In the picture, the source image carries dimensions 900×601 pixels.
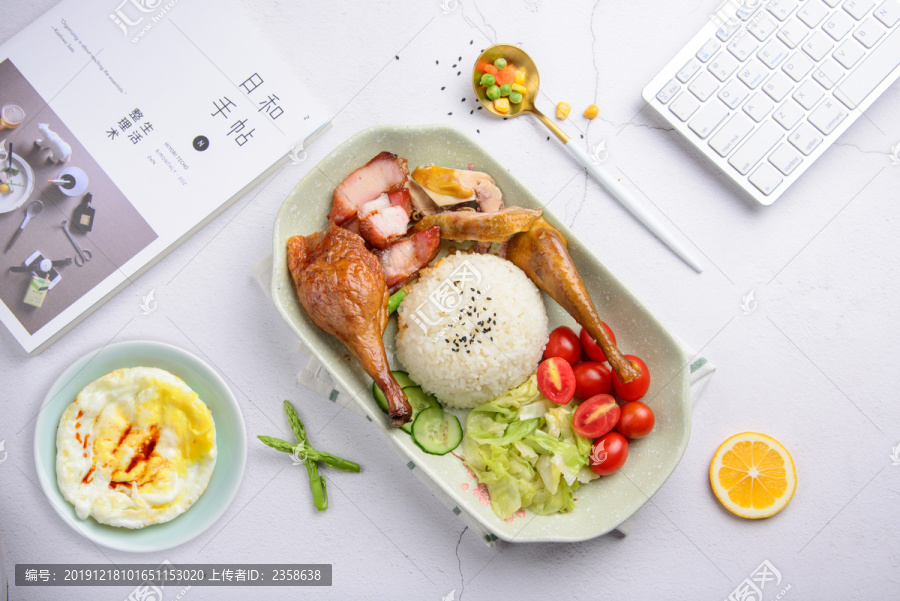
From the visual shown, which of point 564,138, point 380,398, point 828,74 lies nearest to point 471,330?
point 380,398

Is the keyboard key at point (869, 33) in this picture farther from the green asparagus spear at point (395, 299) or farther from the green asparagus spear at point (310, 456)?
the green asparagus spear at point (310, 456)

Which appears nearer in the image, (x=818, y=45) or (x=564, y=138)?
(x=818, y=45)

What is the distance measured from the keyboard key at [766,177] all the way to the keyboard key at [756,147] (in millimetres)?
39

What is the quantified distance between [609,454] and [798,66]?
6.53 ft

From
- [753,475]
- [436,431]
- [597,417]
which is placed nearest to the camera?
[597,417]

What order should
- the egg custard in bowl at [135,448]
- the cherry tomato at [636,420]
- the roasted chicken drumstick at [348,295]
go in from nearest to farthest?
the roasted chicken drumstick at [348,295], the cherry tomato at [636,420], the egg custard in bowl at [135,448]

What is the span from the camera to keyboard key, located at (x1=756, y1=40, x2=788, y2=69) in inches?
103

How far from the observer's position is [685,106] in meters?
2.63

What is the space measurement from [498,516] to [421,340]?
2.63 feet

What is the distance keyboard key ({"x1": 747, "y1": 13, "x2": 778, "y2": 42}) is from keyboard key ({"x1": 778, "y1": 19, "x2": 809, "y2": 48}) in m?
0.05

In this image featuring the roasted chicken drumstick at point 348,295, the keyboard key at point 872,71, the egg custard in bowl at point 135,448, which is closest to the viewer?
the roasted chicken drumstick at point 348,295

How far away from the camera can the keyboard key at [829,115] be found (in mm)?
2598

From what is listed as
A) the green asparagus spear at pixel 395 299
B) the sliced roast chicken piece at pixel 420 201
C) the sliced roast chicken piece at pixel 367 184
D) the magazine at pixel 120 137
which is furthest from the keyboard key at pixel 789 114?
the magazine at pixel 120 137

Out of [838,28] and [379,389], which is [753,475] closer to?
[379,389]
